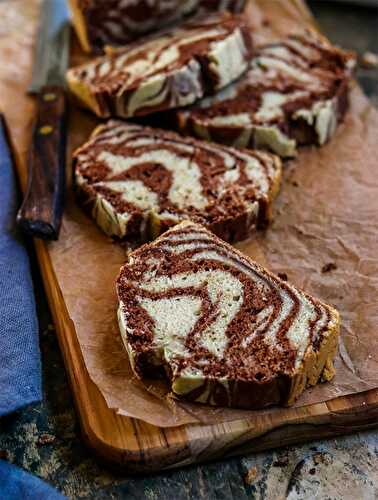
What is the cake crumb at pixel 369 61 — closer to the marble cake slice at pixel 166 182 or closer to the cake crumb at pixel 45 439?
the marble cake slice at pixel 166 182

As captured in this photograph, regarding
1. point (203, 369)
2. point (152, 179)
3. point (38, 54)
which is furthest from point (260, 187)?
point (38, 54)

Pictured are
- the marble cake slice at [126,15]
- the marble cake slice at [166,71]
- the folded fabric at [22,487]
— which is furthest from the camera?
the marble cake slice at [126,15]

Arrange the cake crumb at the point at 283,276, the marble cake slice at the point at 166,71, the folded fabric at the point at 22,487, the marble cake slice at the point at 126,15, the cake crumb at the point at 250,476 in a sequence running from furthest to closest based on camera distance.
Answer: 1. the marble cake slice at the point at 126,15
2. the marble cake slice at the point at 166,71
3. the cake crumb at the point at 283,276
4. the cake crumb at the point at 250,476
5. the folded fabric at the point at 22,487

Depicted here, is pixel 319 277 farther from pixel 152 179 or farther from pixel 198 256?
pixel 152 179

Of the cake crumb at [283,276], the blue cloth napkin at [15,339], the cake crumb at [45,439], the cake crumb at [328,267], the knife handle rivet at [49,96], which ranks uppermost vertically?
the knife handle rivet at [49,96]

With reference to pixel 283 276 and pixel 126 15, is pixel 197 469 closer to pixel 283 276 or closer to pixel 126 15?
pixel 283 276

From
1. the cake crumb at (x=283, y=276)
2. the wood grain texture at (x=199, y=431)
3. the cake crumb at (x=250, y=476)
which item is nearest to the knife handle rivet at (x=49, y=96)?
the cake crumb at (x=283, y=276)

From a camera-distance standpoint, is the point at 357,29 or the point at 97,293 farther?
the point at 357,29

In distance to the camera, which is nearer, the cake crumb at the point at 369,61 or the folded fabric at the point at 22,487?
the folded fabric at the point at 22,487
